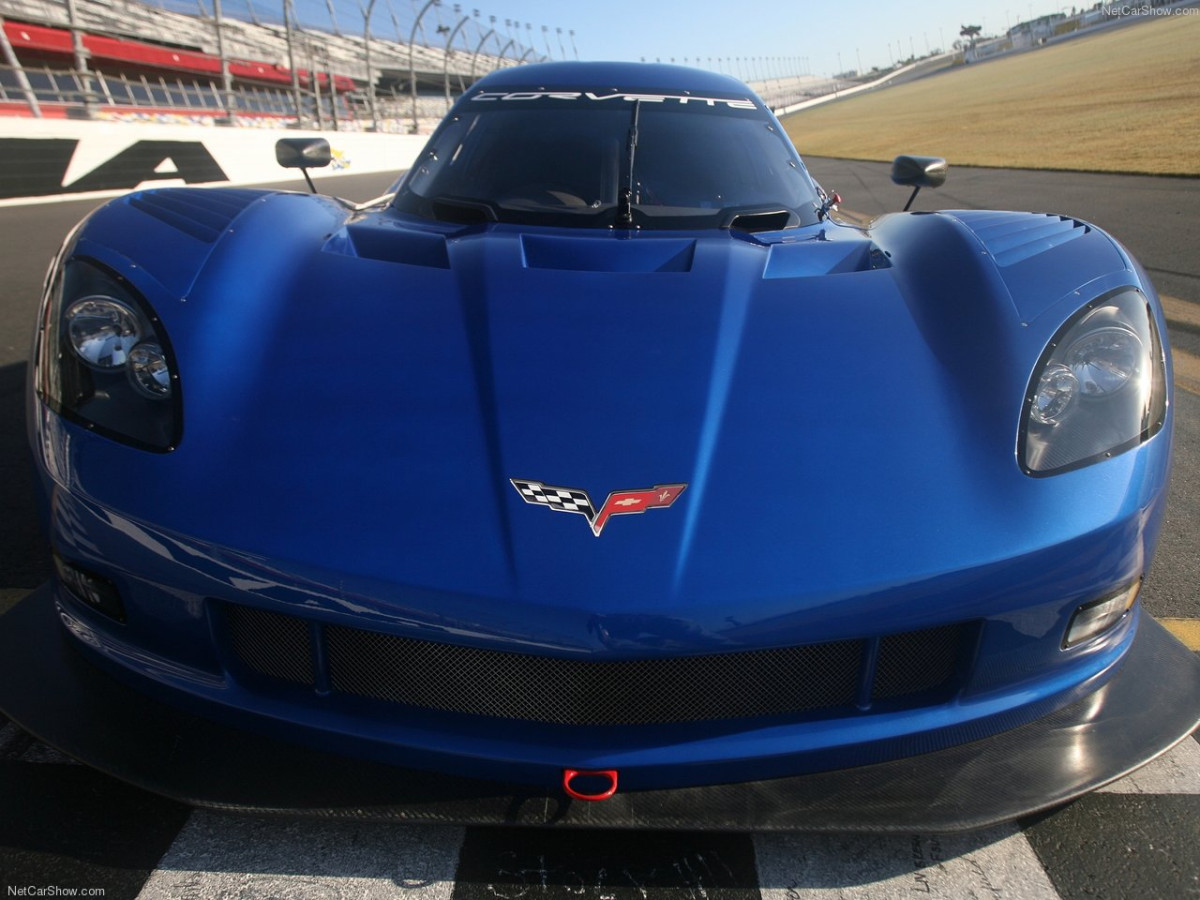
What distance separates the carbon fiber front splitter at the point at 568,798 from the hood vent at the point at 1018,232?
94 cm

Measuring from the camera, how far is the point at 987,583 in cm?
132

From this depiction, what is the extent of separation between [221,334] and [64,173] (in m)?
12.6

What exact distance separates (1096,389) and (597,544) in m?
0.96

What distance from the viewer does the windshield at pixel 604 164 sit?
8.04ft

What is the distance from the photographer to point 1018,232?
2084 millimetres

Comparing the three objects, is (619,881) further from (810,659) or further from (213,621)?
(213,621)

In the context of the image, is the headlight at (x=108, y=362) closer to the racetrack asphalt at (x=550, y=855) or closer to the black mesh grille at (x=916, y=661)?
the racetrack asphalt at (x=550, y=855)

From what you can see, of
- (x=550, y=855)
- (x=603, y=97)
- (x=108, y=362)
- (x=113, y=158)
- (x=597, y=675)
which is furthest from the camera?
(x=113, y=158)

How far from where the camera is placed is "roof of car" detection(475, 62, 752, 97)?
294cm

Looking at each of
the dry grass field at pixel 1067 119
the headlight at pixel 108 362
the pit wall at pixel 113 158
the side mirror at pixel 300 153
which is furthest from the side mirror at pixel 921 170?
the dry grass field at pixel 1067 119

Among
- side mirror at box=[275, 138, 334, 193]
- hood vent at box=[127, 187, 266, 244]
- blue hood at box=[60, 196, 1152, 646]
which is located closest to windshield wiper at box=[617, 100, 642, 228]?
blue hood at box=[60, 196, 1152, 646]

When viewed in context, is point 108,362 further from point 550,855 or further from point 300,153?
point 300,153

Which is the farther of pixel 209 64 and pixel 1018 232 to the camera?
pixel 209 64

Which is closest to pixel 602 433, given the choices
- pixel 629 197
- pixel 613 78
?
pixel 629 197
